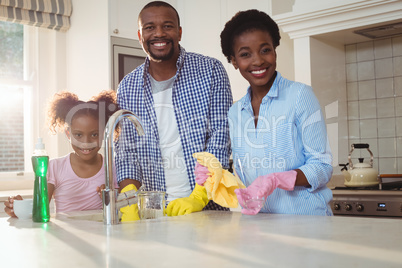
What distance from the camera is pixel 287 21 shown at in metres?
2.68

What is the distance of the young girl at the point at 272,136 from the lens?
1.35 metres

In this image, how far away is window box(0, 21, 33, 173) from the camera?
3.48 meters

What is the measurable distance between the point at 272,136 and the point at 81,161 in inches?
35.6

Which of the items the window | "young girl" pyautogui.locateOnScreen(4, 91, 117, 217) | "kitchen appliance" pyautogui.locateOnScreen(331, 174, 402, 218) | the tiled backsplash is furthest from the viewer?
the window

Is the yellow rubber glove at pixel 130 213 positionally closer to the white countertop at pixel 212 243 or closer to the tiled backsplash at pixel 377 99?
the white countertop at pixel 212 243

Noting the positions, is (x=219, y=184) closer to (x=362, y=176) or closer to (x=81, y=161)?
(x=81, y=161)

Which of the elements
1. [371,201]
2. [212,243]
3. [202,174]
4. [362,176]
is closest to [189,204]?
[202,174]

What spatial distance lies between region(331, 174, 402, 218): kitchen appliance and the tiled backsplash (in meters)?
0.39

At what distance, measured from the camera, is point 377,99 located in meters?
2.92

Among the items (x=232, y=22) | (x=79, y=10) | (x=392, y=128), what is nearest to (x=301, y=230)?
(x=232, y=22)

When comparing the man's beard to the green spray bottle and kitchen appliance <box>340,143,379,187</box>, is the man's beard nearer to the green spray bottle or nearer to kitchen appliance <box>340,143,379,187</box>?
the green spray bottle

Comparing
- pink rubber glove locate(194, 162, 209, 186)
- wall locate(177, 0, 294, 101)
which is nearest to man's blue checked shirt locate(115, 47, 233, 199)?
pink rubber glove locate(194, 162, 209, 186)

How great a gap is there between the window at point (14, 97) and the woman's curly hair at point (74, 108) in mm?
1600

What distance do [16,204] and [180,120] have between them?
0.65m
